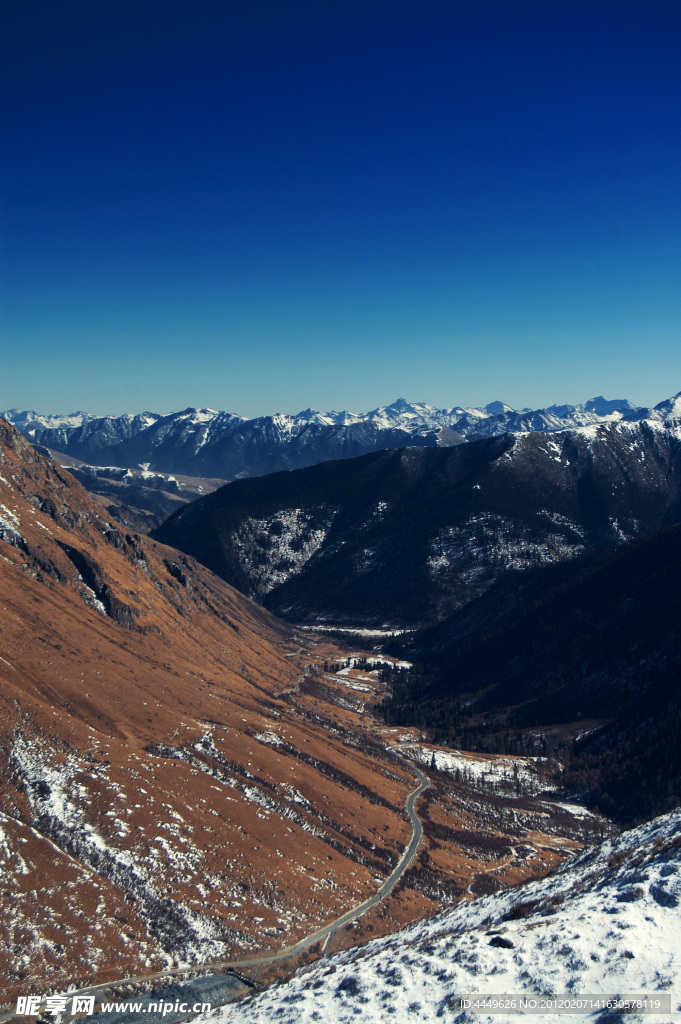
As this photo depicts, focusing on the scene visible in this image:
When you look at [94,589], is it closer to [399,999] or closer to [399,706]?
[399,706]

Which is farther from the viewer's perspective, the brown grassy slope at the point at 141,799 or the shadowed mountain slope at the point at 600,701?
the shadowed mountain slope at the point at 600,701

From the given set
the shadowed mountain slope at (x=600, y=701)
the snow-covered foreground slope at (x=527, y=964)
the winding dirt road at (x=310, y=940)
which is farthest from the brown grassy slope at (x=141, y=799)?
the shadowed mountain slope at (x=600, y=701)

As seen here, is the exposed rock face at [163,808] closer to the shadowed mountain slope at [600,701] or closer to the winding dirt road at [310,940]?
the winding dirt road at [310,940]

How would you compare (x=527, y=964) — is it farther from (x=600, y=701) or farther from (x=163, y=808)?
(x=600, y=701)

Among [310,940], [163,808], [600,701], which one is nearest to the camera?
[310,940]

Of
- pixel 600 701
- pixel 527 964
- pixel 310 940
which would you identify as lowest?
pixel 310 940

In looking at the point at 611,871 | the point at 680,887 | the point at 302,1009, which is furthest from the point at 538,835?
the point at 302,1009

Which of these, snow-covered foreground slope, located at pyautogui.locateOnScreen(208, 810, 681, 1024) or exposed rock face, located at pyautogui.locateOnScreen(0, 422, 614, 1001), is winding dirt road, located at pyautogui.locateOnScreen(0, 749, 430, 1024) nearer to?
exposed rock face, located at pyautogui.locateOnScreen(0, 422, 614, 1001)

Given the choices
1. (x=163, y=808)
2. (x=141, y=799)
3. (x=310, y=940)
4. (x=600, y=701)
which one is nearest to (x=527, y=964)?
(x=310, y=940)

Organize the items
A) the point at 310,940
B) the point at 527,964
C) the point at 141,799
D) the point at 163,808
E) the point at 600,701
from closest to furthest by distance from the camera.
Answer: the point at 527,964 → the point at 310,940 → the point at 141,799 → the point at 163,808 → the point at 600,701

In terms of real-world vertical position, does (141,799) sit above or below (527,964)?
below
